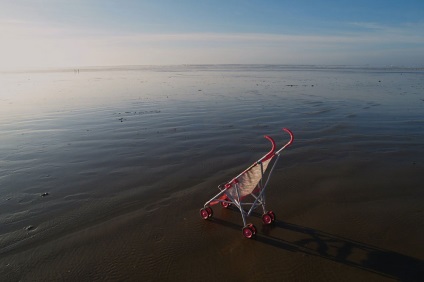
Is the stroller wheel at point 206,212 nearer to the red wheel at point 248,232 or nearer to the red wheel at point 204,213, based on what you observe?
the red wheel at point 204,213

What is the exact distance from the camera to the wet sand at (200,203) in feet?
16.0

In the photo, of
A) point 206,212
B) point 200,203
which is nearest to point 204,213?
point 206,212

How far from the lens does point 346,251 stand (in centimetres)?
512

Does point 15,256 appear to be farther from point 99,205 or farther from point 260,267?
point 260,267

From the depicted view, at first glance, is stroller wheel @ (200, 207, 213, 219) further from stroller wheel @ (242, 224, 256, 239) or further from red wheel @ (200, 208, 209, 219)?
stroller wheel @ (242, 224, 256, 239)

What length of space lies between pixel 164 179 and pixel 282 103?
13.9m

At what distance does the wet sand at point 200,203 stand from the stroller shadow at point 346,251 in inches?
0.8

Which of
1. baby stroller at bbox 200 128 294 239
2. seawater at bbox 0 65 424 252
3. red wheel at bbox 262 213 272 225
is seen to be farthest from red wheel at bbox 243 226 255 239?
seawater at bbox 0 65 424 252

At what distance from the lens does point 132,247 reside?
17.5ft

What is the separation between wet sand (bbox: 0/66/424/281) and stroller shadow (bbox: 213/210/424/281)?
0.02 m

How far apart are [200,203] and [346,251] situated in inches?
127

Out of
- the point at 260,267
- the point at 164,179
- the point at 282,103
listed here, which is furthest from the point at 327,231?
the point at 282,103

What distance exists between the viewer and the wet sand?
4.86m

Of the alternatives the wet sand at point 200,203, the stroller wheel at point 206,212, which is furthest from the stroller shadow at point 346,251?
the stroller wheel at point 206,212
